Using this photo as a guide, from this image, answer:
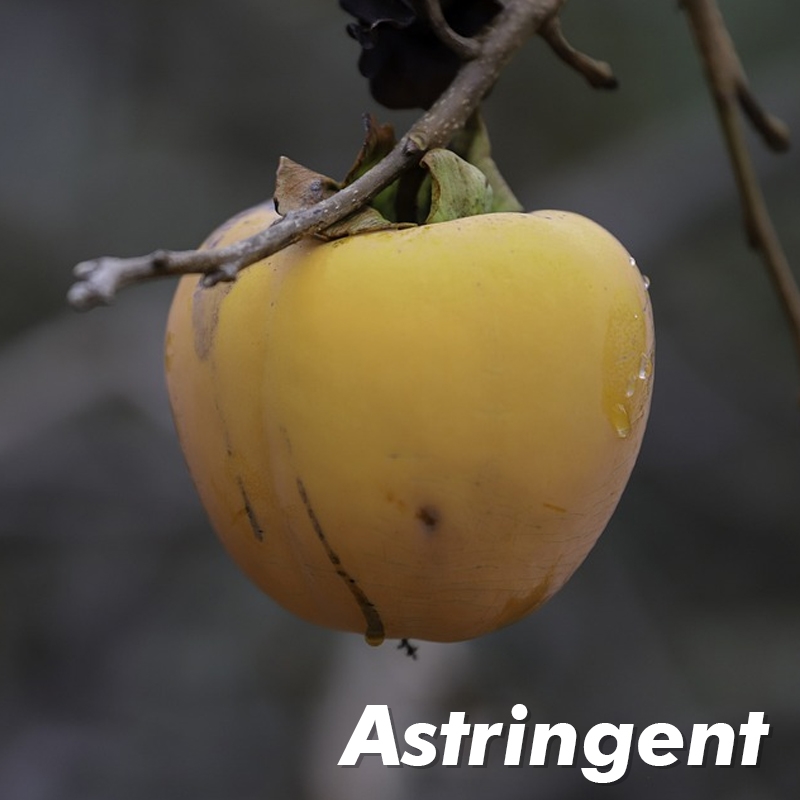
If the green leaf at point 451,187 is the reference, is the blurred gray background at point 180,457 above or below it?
below

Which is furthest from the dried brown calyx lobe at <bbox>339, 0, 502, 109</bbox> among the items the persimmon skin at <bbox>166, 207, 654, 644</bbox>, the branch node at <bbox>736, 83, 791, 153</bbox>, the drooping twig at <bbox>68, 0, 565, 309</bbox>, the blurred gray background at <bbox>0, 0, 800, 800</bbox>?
the blurred gray background at <bbox>0, 0, 800, 800</bbox>

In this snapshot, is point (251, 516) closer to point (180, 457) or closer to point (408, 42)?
point (408, 42)

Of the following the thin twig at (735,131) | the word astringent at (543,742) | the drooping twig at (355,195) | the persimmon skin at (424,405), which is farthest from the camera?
the word astringent at (543,742)

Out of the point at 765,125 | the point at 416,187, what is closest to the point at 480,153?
the point at 416,187

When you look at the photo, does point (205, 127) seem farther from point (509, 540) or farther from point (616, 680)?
point (509, 540)

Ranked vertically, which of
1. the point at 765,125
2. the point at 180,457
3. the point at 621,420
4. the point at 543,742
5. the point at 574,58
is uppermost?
the point at 574,58

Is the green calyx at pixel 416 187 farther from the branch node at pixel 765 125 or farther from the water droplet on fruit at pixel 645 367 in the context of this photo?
the branch node at pixel 765 125

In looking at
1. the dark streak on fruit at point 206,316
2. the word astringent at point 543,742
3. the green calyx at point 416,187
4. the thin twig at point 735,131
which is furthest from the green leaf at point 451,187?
the word astringent at point 543,742
